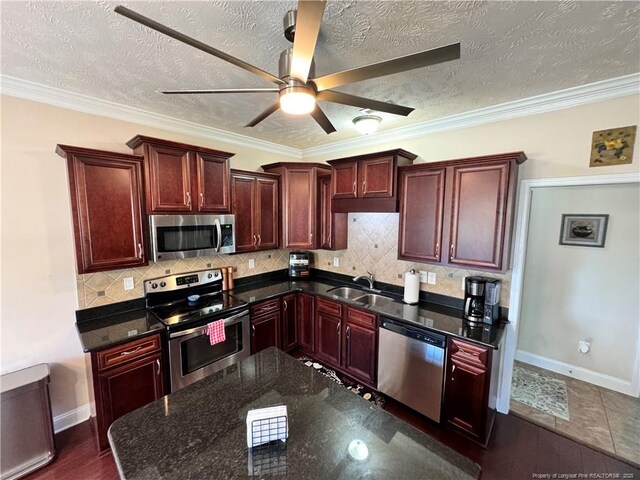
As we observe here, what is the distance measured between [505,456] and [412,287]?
1.45 meters

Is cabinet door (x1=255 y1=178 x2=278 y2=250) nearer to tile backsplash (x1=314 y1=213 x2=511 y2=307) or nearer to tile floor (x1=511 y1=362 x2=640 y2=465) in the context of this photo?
tile backsplash (x1=314 y1=213 x2=511 y2=307)

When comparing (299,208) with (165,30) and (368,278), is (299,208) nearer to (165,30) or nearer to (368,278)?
(368,278)

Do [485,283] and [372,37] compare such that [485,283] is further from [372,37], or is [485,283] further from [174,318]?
[174,318]

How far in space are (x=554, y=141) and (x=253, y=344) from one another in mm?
3319

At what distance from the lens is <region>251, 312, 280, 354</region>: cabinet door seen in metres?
2.95

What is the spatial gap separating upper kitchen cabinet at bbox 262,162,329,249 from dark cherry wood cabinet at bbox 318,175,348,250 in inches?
2.7

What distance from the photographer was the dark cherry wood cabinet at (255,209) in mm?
3061

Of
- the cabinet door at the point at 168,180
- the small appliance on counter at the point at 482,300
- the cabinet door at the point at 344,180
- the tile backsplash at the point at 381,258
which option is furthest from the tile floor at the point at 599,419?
the cabinet door at the point at 168,180

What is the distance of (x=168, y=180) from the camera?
2.42 metres

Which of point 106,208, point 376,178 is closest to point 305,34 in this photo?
point 376,178

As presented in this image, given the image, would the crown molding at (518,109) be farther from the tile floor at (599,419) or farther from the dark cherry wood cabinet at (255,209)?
the tile floor at (599,419)

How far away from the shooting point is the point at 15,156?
202 cm

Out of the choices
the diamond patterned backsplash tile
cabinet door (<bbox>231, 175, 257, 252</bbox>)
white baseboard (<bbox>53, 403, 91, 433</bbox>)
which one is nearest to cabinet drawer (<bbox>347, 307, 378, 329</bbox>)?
cabinet door (<bbox>231, 175, 257, 252</bbox>)

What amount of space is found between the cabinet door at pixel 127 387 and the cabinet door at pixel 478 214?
272 centimetres
